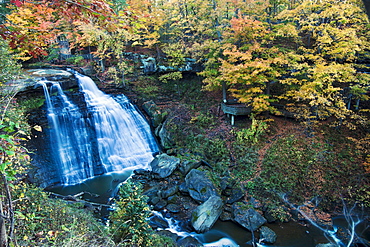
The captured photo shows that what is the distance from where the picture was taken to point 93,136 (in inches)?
519

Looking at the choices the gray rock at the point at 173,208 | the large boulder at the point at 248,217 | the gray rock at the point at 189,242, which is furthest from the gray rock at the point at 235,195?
the gray rock at the point at 189,242

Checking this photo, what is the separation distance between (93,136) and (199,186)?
25.6ft

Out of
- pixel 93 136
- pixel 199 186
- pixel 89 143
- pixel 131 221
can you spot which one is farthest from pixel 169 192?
pixel 93 136

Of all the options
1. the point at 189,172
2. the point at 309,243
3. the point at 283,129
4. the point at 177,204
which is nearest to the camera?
the point at 309,243

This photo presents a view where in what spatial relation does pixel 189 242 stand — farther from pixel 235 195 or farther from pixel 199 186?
pixel 235 195

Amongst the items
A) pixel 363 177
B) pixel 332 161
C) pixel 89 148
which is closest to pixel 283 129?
pixel 332 161

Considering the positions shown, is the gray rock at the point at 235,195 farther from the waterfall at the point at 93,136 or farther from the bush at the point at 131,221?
the waterfall at the point at 93,136

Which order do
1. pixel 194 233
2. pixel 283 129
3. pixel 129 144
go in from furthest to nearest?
pixel 129 144, pixel 283 129, pixel 194 233

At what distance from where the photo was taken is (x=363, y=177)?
9.09 metres

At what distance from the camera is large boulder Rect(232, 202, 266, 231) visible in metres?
8.12

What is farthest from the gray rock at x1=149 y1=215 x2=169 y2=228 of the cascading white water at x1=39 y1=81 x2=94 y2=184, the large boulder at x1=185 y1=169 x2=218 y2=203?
the cascading white water at x1=39 y1=81 x2=94 y2=184

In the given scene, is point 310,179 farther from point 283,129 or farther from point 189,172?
point 189,172

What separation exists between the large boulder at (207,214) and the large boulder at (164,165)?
3.00 meters

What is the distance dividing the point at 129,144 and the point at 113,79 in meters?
6.18
